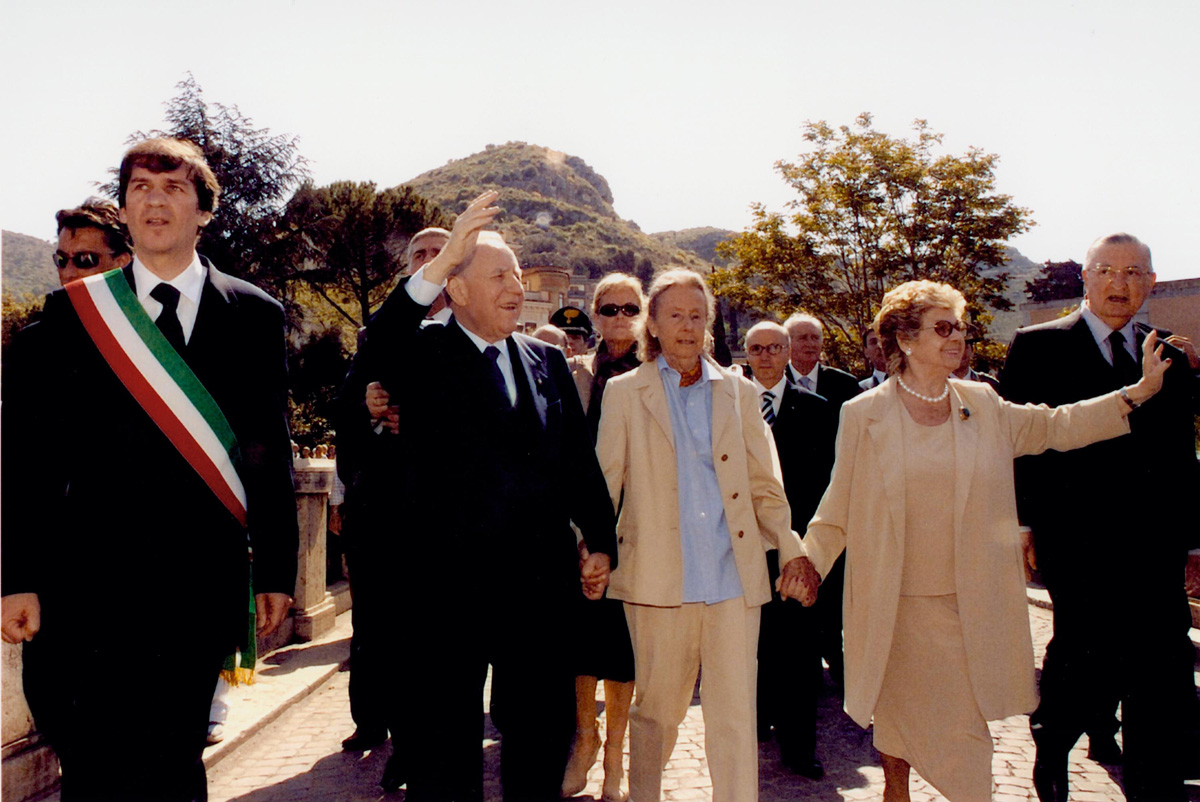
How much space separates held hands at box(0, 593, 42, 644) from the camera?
8.40ft

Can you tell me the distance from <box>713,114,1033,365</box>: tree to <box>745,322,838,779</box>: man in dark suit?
1871 centimetres

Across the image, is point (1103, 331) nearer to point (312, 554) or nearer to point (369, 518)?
point (369, 518)

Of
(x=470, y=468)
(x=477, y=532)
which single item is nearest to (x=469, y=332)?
(x=470, y=468)

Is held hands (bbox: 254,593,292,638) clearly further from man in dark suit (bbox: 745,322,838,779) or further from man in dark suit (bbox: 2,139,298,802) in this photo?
man in dark suit (bbox: 745,322,838,779)

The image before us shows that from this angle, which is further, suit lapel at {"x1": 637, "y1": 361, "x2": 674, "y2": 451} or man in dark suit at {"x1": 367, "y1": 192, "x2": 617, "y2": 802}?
suit lapel at {"x1": 637, "y1": 361, "x2": 674, "y2": 451}

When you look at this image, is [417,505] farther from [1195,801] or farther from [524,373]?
[1195,801]

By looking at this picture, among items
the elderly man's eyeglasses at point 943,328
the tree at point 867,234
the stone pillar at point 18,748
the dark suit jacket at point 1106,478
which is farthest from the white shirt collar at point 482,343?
the tree at point 867,234

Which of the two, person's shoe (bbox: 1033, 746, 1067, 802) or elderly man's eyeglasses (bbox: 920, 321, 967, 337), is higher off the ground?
elderly man's eyeglasses (bbox: 920, 321, 967, 337)

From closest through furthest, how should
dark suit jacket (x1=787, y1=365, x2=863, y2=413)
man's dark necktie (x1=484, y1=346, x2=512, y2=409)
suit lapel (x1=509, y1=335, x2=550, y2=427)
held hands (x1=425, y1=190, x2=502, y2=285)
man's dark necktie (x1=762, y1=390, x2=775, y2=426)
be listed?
held hands (x1=425, y1=190, x2=502, y2=285)
man's dark necktie (x1=484, y1=346, x2=512, y2=409)
suit lapel (x1=509, y1=335, x2=550, y2=427)
man's dark necktie (x1=762, y1=390, x2=775, y2=426)
dark suit jacket (x1=787, y1=365, x2=863, y2=413)

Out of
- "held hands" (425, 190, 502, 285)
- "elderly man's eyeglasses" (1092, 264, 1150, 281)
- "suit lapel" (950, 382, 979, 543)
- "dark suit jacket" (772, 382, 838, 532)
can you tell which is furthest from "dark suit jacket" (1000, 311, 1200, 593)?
"held hands" (425, 190, 502, 285)

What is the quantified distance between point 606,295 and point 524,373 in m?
1.71

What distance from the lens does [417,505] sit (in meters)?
3.14

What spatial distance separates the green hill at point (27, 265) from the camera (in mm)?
78125

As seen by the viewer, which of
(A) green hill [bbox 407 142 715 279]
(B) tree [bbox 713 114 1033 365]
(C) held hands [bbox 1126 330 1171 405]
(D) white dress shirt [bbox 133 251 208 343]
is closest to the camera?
(D) white dress shirt [bbox 133 251 208 343]
